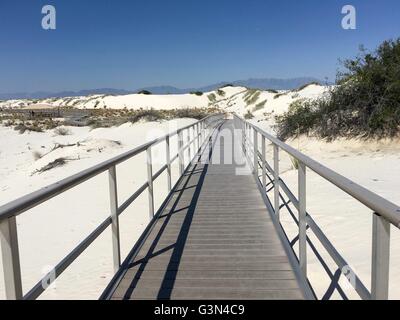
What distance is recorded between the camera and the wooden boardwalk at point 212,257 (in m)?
3.73

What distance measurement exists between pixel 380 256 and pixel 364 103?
504 inches

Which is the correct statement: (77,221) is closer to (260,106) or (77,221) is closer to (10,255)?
(10,255)

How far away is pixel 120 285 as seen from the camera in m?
3.87

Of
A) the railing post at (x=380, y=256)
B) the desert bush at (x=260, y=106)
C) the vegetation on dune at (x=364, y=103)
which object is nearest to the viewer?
the railing post at (x=380, y=256)

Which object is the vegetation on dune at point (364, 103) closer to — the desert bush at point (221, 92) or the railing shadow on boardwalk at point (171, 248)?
the railing shadow on boardwalk at point (171, 248)

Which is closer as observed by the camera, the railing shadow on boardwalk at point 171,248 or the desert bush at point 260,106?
the railing shadow on boardwalk at point 171,248

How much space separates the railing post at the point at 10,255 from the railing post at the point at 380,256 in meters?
1.60

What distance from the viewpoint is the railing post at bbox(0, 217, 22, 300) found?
80.8 inches

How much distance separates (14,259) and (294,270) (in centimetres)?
269

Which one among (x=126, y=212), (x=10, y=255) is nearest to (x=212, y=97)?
(x=126, y=212)

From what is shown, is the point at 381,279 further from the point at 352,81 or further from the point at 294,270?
the point at 352,81

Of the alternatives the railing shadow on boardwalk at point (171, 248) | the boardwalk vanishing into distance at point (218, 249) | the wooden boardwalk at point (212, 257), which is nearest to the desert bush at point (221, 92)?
the railing shadow on boardwalk at point (171, 248)

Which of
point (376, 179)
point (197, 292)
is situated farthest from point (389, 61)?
point (197, 292)

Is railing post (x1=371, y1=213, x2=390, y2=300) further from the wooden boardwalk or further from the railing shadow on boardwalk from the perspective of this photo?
the railing shadow on boardwalk
